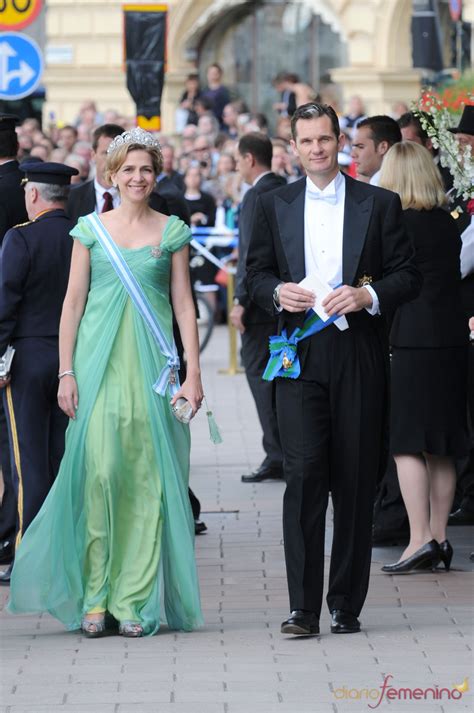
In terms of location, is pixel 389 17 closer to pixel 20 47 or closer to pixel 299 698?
pixel 20 47

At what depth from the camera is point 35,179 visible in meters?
7.95

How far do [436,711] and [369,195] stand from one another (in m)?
2.15

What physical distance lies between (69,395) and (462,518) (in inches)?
129

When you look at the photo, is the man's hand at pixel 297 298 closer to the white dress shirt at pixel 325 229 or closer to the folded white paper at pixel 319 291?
the folded white paper at pixel 319 291

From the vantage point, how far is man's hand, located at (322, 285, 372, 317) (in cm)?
666

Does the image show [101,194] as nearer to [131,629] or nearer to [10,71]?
[10,71]

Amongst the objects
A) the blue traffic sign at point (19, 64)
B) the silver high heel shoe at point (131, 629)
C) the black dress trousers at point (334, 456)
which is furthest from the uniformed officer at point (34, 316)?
the blue traffic sign at point (19, 64)

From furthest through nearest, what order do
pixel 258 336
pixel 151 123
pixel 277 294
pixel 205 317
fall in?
pixel 205 317 < pixel 151 123 < pixel 258 336 < pixel 277 294

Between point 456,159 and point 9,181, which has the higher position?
point 456,159

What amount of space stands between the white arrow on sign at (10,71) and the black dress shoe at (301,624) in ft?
20.6

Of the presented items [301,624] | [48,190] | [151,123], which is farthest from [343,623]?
[151,123]

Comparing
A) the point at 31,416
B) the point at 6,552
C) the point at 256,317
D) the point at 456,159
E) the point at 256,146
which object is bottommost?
the point at 6,552

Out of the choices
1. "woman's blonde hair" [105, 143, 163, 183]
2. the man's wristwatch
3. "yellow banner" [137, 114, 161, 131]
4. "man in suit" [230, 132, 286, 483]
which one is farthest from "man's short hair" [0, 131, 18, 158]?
"yellow banner" [137, 114, 161, 131]

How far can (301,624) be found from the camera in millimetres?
6859
